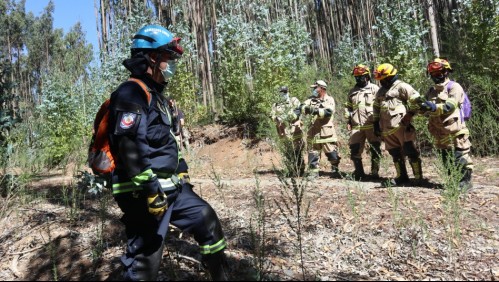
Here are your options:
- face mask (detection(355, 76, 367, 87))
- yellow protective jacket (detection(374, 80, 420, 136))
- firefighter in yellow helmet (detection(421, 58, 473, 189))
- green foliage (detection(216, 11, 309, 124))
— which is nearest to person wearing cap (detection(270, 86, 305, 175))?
face mask (detection(355, 76, 367, 87))

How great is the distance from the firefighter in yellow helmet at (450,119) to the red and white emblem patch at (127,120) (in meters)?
4.25

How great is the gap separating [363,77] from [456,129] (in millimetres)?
2154

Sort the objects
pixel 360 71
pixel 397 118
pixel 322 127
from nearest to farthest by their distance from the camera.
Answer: pixel 397 118 < pixel 360 71 < pixel 322 127

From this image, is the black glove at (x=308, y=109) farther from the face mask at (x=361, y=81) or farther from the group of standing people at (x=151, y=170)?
the group of standing people at (x=151, y=170)

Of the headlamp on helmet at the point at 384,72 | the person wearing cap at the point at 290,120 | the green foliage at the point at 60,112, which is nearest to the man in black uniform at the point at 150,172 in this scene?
the person wearing cap at the point at 290,120

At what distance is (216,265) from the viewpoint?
255cm

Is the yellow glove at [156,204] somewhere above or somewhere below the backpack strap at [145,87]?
below

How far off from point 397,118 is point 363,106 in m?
1.11

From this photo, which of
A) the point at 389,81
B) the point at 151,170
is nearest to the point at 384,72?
the point at 389,81

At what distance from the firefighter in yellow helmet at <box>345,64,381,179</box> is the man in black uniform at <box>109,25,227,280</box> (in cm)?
474

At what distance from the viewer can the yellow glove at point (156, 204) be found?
90.5 inches

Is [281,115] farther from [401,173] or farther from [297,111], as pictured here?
[401,173]

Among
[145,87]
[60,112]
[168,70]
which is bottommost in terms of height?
[145,87]

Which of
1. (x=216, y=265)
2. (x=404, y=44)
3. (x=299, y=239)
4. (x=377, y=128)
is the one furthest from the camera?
(x=404, y=44)
